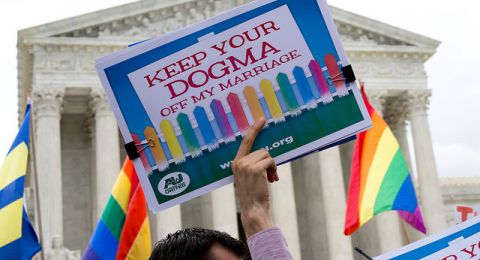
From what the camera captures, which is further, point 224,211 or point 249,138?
point 224,211

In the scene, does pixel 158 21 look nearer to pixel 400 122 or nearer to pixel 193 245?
pixel 400 122

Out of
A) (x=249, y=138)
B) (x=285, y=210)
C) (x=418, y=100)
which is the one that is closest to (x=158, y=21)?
(x=285, y=210)

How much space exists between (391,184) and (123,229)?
20.3 ft

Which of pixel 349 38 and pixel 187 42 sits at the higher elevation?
pixel 349 38

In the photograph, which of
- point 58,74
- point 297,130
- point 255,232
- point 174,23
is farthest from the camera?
point 174,23

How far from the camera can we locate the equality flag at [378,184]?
1767 cm

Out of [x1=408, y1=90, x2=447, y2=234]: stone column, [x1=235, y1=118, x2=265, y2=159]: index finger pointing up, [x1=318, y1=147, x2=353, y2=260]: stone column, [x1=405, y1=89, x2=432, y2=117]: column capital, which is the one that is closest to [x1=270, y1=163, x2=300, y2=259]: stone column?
[x1=318, y1=147, x2=353, y2=260]: stone column

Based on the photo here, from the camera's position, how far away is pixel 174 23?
4247 centimetres

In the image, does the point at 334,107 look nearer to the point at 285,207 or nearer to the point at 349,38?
the point at 285,207

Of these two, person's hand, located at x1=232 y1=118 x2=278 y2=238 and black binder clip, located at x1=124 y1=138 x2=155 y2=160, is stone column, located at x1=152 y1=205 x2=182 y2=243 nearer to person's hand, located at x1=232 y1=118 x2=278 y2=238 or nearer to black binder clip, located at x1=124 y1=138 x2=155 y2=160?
black binder clip, located at x1=124 y1=138 x2=155 y2=160

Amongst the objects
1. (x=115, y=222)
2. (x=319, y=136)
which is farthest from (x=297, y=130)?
(x=115, y=222)

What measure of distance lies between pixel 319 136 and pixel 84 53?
36565mm

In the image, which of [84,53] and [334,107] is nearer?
[334,107]

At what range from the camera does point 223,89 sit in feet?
15.7
